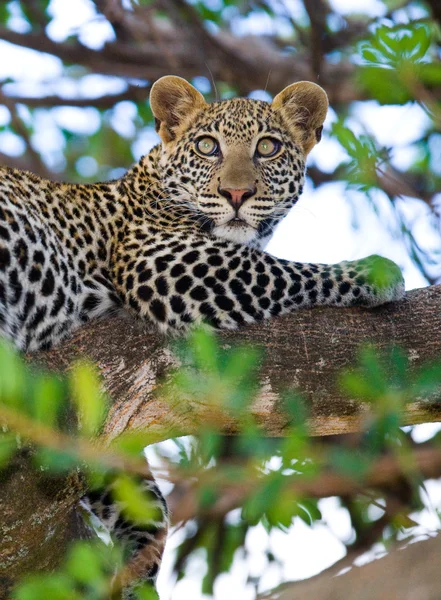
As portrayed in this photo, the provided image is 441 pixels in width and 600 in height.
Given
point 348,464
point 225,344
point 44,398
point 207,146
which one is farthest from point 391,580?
point 207,146

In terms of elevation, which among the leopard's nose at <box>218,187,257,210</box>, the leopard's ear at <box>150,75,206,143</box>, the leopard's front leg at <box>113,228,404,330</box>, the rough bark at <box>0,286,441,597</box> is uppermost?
the leopard's ear at <box>150,75,206,143</box>

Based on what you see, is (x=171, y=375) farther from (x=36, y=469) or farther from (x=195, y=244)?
(x=195, y=244)

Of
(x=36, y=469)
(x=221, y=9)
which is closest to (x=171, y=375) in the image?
(x=36, y=469)

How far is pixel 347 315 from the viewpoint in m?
5.17

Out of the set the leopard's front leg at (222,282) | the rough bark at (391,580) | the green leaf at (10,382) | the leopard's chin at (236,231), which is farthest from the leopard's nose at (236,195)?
the rough bark at (391,580)

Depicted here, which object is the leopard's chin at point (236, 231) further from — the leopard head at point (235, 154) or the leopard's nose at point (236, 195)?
the leopard's nose at point (236, 195)

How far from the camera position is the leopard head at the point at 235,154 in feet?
20.1

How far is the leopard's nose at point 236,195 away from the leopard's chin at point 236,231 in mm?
104

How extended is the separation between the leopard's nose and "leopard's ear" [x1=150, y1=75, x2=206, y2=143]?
3.49ft

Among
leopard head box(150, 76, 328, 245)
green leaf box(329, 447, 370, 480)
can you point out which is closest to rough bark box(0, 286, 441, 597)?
leopard head box(150, 76, 328, 245)

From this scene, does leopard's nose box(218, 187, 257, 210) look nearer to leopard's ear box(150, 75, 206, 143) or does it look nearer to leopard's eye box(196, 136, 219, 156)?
leopard's eye box(196, 136, 219, 156)

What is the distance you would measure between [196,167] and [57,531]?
2865mm

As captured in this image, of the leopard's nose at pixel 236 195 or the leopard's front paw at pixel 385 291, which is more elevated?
the leopard's nose at pixel 236 195

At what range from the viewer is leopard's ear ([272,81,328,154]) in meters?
6.91
